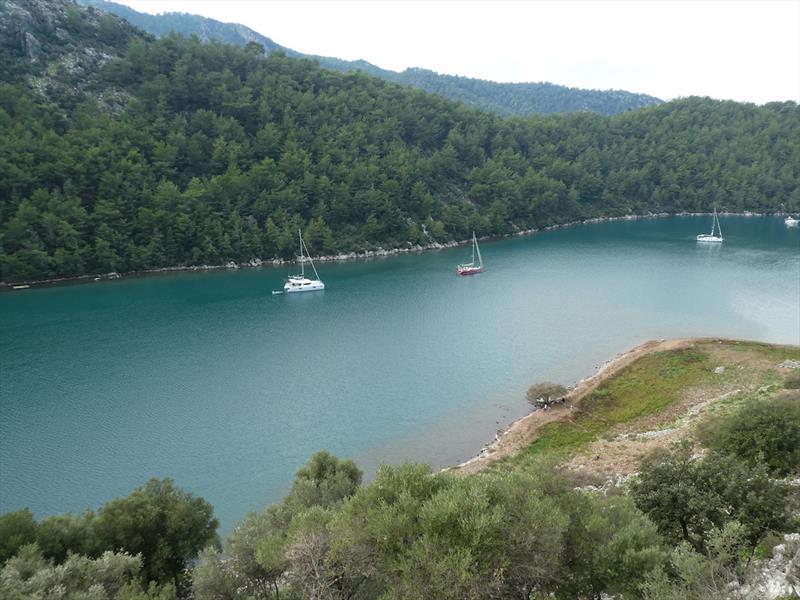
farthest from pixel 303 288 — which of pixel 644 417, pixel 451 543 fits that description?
pixel 451 543

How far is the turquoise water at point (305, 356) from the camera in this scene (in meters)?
37.5

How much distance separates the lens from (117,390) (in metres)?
48.3

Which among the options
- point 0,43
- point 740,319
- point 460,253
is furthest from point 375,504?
point 0,43

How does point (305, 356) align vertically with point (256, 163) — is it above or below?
below

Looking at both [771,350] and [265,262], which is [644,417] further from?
[265,262]

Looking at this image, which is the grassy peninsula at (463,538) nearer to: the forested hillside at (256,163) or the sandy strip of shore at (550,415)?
the sandy strip of shore at (550,415)

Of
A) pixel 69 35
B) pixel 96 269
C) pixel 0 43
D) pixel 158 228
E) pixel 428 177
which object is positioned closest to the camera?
pixel 96 269

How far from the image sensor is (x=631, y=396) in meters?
44.0

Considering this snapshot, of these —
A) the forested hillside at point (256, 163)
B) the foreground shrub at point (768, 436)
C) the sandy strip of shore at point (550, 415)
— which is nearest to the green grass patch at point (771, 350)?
the sandy strip of shore at point (550, 415)

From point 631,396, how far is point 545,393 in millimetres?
7287

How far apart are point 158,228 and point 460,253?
194 ft

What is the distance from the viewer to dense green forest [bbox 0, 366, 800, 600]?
14.4 metres

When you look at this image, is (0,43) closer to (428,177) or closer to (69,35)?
(69,35)

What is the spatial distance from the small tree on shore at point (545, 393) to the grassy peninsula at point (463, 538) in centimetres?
1555
